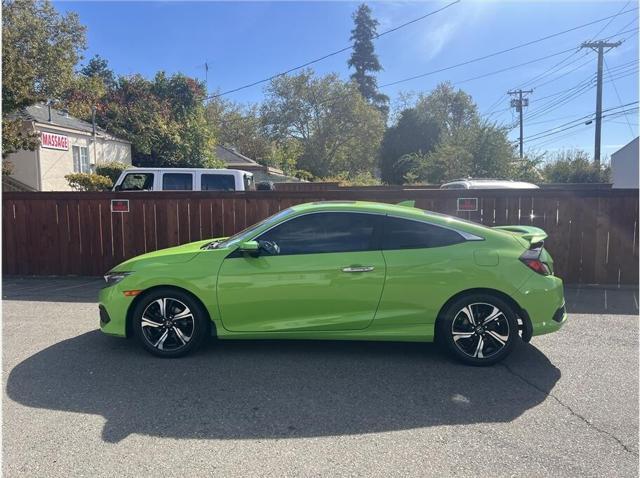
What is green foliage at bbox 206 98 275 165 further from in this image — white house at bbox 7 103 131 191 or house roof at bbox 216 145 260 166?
white house at bbox 7 103 131 191

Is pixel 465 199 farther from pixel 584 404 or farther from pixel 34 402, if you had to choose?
pixel 34 402

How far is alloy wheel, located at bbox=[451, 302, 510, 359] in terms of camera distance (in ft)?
15.3

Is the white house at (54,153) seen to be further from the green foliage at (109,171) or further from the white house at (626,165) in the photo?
the white house at (626,165)

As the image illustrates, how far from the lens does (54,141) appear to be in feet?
64.1

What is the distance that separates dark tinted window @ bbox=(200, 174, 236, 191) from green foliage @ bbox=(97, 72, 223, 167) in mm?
17820

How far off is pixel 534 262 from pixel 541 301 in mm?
379

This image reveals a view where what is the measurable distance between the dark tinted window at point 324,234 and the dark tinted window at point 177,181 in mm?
6849

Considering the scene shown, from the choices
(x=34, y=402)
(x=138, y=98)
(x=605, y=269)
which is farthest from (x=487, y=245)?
(x=138, y=98)

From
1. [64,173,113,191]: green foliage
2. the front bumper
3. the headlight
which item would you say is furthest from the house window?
the front bumper

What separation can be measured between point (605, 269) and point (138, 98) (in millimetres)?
29080

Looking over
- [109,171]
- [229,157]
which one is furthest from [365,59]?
[109,171]

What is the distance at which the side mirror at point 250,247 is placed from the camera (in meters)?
4.72

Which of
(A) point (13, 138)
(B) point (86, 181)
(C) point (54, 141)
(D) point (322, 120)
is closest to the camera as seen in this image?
(A) point (13, 138)

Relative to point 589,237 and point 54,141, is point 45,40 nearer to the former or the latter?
point 54,141
